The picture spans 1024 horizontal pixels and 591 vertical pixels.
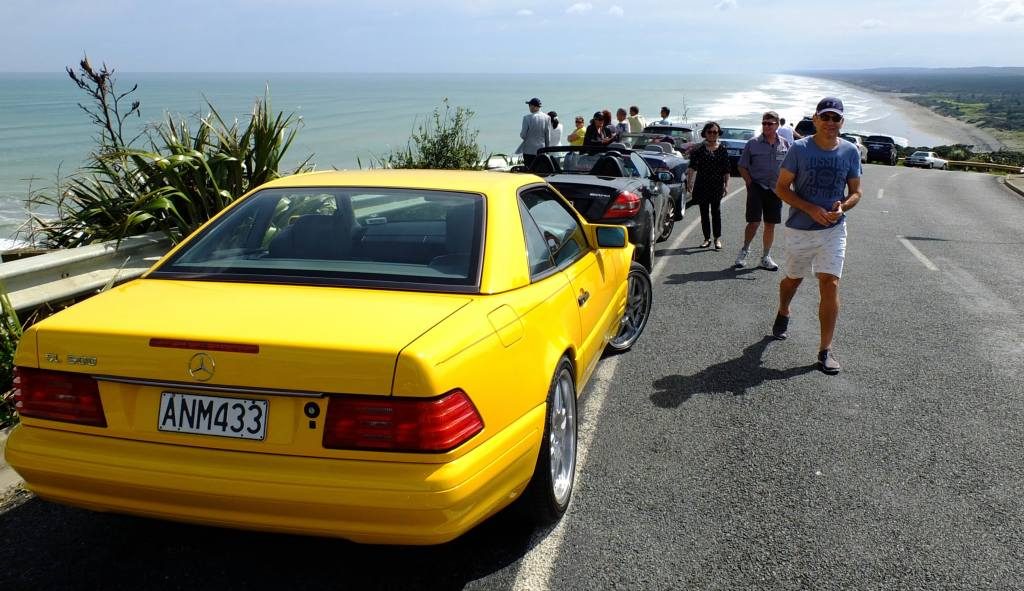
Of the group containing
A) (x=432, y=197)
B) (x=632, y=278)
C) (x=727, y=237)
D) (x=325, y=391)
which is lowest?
(x=727, y=237)

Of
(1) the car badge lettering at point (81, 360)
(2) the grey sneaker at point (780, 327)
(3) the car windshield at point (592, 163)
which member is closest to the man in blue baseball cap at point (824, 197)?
(2) the grey sneaker at point (780, 327)

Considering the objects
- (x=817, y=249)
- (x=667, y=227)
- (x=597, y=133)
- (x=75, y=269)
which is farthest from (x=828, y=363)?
(x=597, y=133)

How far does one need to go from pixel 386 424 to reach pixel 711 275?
24.1 ft

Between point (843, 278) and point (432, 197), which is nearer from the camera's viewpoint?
point (432, 197)

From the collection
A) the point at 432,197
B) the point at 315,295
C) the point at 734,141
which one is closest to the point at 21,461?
the point at 315,295

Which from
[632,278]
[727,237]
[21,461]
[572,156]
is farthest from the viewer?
[727,237]

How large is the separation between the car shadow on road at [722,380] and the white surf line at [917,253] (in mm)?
5388

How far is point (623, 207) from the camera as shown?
340 inches

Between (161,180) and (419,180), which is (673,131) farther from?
(419,180)

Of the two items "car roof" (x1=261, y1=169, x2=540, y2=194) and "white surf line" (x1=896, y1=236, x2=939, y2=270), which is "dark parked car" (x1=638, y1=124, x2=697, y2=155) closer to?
"white surf line" (x1=896, y1=236, x2=939, y2=270)

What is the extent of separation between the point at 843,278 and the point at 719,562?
6.86 meters

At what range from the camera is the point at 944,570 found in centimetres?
312

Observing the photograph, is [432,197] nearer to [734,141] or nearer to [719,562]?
[719,562]

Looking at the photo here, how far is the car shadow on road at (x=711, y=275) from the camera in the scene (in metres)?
8.91
